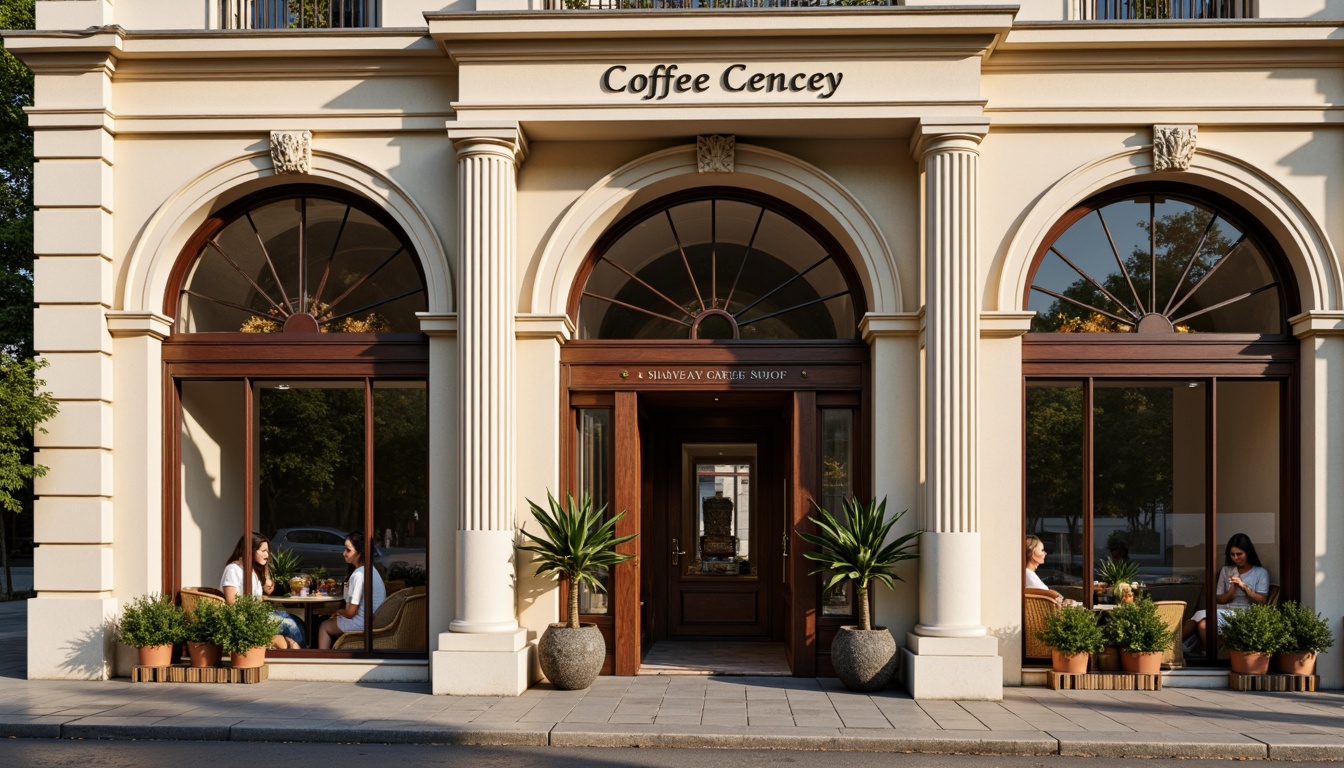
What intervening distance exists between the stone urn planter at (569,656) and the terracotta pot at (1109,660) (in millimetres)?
4735

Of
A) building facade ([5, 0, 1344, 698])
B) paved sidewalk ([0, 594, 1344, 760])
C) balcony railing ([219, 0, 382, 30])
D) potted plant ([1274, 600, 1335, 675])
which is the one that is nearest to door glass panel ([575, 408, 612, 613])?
building facade ([5, 0, 1344, 698])

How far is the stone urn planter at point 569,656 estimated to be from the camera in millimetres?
10305

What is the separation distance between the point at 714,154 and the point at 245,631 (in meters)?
6.33

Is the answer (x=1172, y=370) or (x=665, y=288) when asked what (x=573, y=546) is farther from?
(x=1172, y=370)

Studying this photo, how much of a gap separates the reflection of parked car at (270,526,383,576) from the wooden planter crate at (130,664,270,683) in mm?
1406

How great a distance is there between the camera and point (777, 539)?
1451 centimetres

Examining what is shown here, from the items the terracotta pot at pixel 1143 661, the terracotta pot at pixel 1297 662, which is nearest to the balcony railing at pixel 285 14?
the terracotta pot at pixel 1143 661

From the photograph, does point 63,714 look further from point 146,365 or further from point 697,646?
point 697,646

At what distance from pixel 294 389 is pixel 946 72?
23.8 feet

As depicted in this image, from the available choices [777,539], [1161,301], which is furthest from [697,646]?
[1161,301]

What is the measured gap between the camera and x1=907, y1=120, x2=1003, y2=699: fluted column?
33.1ft

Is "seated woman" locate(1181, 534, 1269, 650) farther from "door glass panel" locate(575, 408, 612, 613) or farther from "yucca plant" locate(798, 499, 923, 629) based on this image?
"door glass panel" locate(575, 408, 612, 613)

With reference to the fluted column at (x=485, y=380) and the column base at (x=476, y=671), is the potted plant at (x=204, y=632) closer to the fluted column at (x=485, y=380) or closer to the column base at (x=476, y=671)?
the column base at (x=476, y=671)

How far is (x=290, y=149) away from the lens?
11.2 meters
